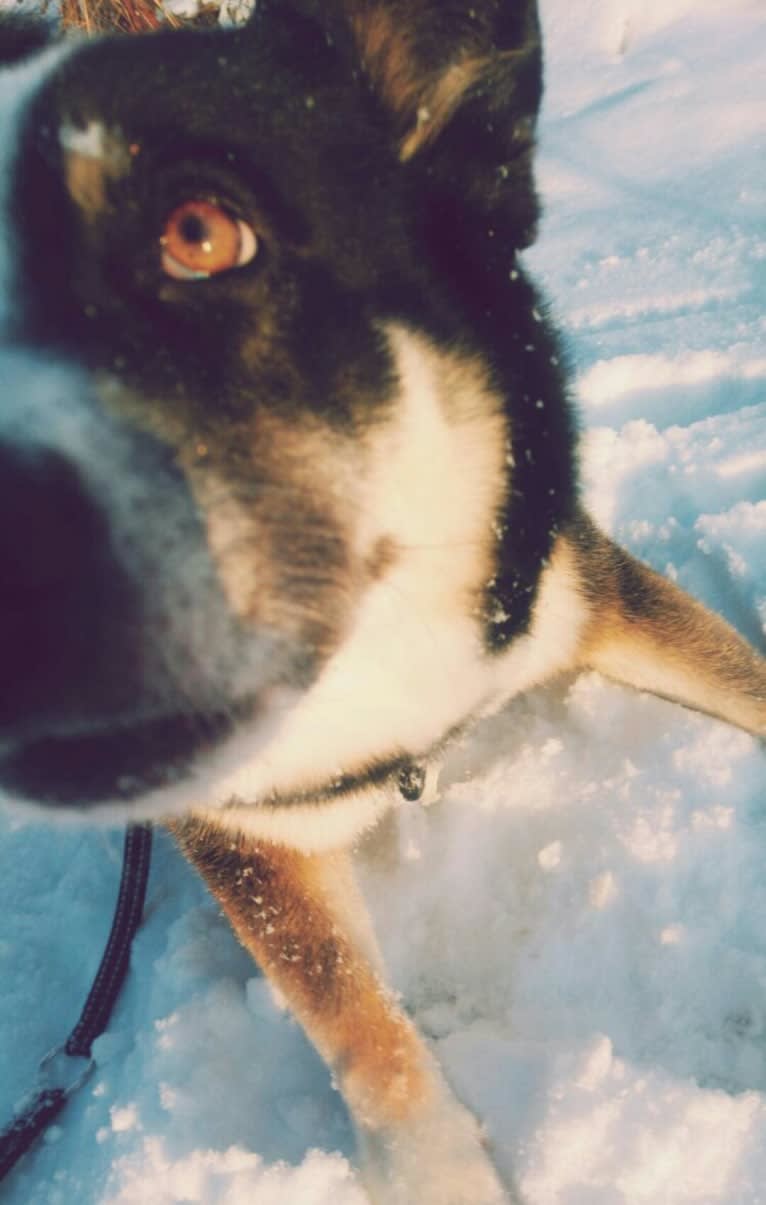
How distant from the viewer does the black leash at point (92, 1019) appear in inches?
59.4

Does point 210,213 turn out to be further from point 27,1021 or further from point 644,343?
point 644,343

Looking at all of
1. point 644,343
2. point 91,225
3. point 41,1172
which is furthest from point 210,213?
point 644,343

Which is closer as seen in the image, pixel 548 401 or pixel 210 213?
pixel 210 213

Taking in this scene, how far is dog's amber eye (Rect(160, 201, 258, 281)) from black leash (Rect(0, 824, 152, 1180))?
1135mm

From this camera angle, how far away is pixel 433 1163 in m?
1.35

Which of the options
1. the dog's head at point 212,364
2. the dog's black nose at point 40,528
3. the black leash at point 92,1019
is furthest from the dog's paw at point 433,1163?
the dog's black nose at point 40,528

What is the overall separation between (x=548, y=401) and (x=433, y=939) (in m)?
1.04

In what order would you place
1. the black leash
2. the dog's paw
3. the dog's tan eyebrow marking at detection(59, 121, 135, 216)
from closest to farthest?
1. the dog's tan eyebrow marking at detection(59, 121, 135, 216)
2. the dog's paw
3. the black leash

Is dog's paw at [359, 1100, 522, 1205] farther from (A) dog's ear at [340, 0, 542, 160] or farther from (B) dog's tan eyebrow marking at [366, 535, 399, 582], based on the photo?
(A) dog's ear at [340, 0, 542, 160]

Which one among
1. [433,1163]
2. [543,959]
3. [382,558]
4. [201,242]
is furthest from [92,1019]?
[201,242]

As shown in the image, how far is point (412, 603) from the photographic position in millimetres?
1283

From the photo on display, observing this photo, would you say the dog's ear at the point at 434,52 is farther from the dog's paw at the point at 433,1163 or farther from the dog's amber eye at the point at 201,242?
the dog's paw at the point at 433,1163

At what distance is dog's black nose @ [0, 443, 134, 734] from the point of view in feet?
2.61

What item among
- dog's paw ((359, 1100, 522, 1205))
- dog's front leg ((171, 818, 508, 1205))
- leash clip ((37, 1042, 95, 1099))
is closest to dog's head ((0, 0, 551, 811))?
dog's front leg ((171, 818, 508, 1205))
